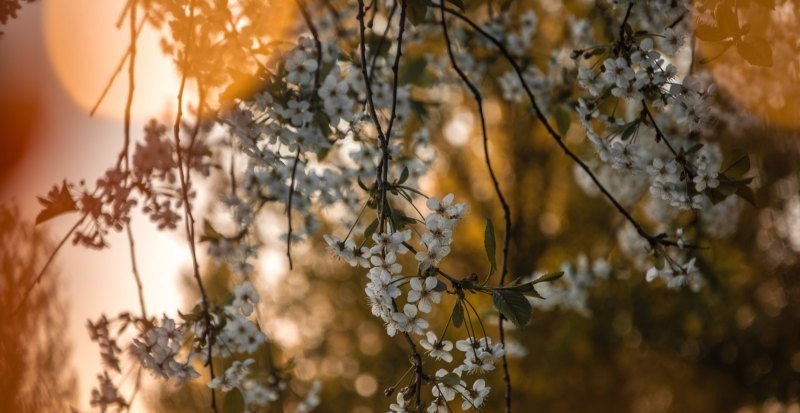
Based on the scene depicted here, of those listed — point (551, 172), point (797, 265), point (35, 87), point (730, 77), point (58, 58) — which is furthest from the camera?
point (551, 172)

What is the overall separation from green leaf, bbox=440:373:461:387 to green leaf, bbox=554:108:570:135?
1.45 metres

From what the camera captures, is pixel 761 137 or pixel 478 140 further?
pixel 478 140

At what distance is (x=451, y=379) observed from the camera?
65.1 inches

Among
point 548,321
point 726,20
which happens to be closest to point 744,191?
point 726,20

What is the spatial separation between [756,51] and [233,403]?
158 cm

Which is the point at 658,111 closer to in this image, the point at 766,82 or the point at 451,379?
the point at 451,379

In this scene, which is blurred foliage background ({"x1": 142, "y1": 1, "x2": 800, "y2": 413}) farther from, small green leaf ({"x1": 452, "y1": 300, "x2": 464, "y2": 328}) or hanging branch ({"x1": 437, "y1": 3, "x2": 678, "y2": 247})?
small green leaf ({"x1": 452, "y1": 300, "x2": 464, "y2": 328})

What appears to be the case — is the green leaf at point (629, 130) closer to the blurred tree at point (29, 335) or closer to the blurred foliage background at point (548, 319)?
the blurred tree at point (29, 335)

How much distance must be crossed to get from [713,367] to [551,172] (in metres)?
3.61

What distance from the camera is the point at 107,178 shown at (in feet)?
7.18

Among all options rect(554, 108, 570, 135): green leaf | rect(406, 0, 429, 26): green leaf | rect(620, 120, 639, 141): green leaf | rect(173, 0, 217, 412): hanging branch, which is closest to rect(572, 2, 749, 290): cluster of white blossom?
rect(620, 120, 639, 141): green leaf

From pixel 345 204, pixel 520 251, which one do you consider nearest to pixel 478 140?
pixel 520 251

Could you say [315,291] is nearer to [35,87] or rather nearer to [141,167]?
[35,87]

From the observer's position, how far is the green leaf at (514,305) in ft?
5.18
